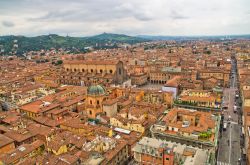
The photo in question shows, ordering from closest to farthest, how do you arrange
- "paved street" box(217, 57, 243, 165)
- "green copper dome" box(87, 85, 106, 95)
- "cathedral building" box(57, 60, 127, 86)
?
"paved street" box(217, 57, 243, 165) → "green copper dome" box(87, 85, 106, 95) → "cathedral building" box(57, 60, 127, 86)

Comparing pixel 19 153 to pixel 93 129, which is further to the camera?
pixel 93 129

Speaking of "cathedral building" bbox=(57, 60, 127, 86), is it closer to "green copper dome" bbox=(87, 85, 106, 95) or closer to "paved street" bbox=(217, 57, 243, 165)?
"green copper dome" bbox=(87, 85, 106, 95)

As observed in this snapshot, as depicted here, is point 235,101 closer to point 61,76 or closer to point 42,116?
point 42,116

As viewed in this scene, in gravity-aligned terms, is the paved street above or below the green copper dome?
below

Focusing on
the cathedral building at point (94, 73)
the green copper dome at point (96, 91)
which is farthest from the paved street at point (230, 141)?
the cathedral building at point (94, 73)

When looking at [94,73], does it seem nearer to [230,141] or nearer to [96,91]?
[96,91]

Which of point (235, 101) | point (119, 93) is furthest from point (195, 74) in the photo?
point (119, 93)

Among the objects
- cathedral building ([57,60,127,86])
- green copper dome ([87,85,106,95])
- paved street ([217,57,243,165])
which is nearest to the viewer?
paved street ([217,57,243,165])

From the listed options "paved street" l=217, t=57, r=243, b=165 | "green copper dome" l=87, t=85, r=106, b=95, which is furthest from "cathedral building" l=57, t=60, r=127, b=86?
"paved street" l=217, t=57, r=243, b=165

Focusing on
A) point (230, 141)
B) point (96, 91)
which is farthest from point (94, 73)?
point (230, 141)

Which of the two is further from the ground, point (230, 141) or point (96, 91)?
point (96, 91)

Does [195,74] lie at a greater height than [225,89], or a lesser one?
greater
